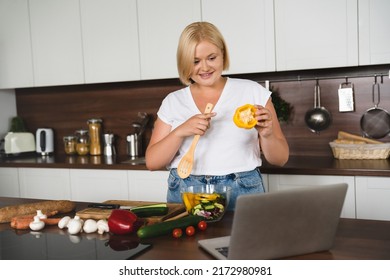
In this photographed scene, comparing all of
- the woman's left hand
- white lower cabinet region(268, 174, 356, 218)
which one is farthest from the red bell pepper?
white lower cabinet region(268, 174, 356, 218)

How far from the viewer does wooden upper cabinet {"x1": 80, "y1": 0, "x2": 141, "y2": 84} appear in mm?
3062

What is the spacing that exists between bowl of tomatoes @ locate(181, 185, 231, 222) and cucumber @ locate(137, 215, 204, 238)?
0.23 ft

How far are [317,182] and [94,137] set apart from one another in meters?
1.77

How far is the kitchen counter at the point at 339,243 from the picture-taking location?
1044 millimetres

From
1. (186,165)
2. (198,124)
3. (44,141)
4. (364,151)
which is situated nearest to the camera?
(198,124)

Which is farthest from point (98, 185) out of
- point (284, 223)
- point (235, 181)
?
point (284, 223)

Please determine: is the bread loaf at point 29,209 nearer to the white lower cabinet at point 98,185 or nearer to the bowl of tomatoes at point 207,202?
the bowl of tomatoes at point 207,202

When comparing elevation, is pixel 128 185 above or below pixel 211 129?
below

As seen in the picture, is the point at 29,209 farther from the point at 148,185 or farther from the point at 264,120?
the point at 148,185

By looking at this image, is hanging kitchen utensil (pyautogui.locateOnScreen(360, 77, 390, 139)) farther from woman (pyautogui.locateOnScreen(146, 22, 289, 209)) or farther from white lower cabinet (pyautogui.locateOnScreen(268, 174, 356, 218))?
woman (pyautogui.locateOnScreen(146, 22, 289, 209))

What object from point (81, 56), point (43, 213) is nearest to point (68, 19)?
point (81, 56)

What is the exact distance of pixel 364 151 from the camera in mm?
2541

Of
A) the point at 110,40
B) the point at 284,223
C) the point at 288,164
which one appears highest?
the point at 110,40

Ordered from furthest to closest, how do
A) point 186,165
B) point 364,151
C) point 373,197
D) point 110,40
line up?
point 110,40 < point 364,151 < point 373,197 < point 186,165
